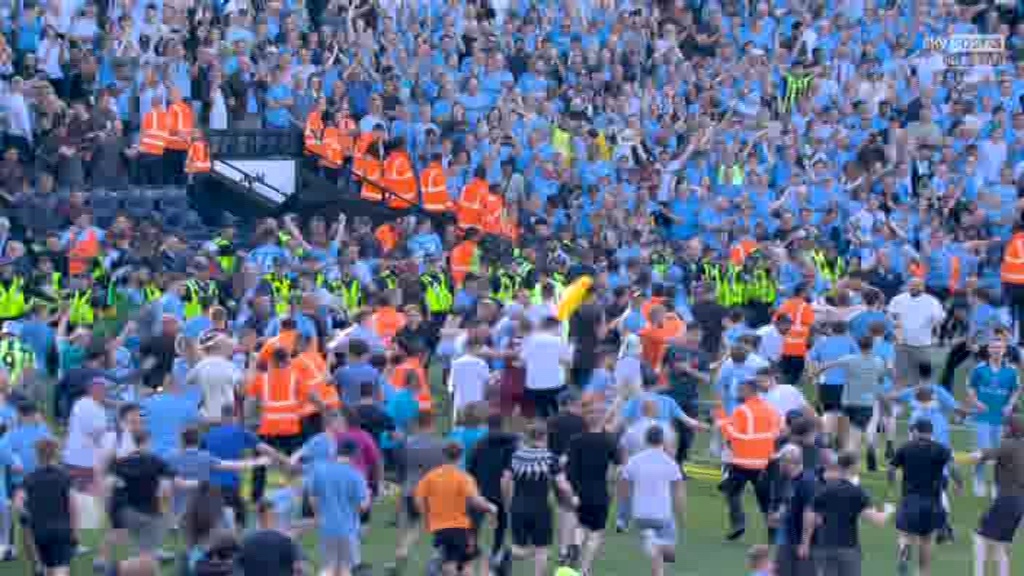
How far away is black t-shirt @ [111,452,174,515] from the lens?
1490cm

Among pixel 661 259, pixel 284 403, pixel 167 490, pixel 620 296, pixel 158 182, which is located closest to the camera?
pixel 167 490

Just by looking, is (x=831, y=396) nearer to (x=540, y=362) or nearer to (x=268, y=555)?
(x=540, y=362)

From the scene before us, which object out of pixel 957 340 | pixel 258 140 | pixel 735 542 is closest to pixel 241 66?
pixel 258 140

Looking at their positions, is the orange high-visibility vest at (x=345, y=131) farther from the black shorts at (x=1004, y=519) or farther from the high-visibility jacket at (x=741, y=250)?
the black shorts at (x=1004, y=519)

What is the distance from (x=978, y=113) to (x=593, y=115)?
5790mm

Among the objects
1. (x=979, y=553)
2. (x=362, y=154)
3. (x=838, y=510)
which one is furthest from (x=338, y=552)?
(x=362, y=154)

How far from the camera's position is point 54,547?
15.0m

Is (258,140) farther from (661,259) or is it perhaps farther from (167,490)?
(167,490)

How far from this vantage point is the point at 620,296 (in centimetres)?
2275

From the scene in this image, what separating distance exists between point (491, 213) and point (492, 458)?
12.8 meters

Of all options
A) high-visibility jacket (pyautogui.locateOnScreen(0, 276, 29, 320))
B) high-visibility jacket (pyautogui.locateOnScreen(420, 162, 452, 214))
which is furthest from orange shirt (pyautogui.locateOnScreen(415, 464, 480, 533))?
high-visibility jacket (pyautogui.locateOnScreen(420, 162, 452, 214))

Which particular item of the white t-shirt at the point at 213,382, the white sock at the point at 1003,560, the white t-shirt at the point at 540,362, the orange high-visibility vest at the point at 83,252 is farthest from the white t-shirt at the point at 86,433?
the white sock at the point at 1003,560

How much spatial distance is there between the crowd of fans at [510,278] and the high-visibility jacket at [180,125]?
3 cm

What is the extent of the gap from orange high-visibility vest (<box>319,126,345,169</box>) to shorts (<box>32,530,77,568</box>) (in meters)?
14.0
